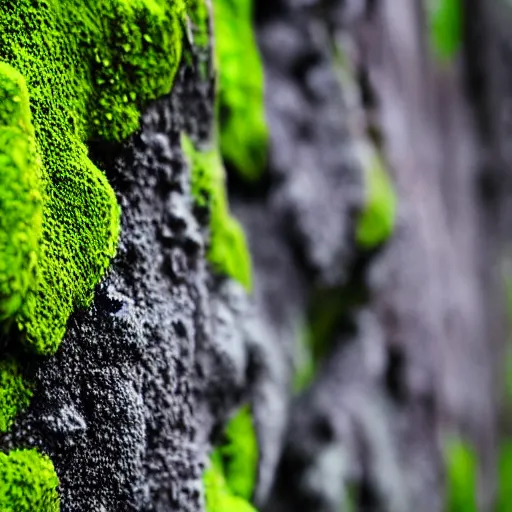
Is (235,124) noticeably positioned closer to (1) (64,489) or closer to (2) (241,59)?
(2) (241,59)

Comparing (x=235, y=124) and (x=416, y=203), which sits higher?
(x=235, y=124)

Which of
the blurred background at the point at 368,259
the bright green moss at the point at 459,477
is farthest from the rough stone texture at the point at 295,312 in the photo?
the bright green moss at the point at 459,477

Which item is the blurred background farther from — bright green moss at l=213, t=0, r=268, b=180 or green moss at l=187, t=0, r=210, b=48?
green moss at l=187, t=0, r=210, b=48

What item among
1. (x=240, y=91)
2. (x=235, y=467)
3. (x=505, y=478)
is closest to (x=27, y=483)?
(x=235, y=467)

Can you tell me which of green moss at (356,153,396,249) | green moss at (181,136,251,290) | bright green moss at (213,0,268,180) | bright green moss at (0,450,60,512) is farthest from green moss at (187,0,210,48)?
green moss at (356,153,396,249)

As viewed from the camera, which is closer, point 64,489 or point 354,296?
point 64,489

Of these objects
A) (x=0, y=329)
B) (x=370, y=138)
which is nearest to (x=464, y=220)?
(x=370, y=138)

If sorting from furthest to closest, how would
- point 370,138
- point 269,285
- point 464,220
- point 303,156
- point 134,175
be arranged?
1. point 464,220
2. point 370,138
3. point 303,156
4. point 269,285
5. point 134,175

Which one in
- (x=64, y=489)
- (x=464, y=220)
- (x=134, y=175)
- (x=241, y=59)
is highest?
(x=241, y=59)
